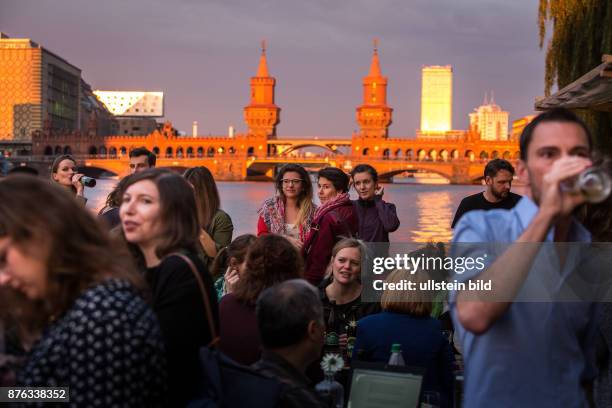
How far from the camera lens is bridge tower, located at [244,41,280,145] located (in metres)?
95.2

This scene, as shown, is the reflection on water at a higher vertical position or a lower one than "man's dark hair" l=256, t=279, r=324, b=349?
lower

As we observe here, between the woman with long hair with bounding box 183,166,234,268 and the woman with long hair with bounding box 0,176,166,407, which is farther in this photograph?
the woman with long hair with bounding box 183,166,234,268

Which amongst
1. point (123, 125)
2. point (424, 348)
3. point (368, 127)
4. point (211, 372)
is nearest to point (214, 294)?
point (211, 372)

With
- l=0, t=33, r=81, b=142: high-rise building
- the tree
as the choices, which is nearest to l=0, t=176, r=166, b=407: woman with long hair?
the tree

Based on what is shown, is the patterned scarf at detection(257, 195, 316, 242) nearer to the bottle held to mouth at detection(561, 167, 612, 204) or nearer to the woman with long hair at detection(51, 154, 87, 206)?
the woman with long hair at detection(51, 154, 87, 206)

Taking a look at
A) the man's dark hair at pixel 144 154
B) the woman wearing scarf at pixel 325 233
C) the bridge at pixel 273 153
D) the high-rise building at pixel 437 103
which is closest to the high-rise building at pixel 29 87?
the bridge at pixel 273 153

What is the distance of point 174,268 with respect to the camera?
203 cm

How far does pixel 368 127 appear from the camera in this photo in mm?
92375

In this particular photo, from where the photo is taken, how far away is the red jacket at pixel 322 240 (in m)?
4.52

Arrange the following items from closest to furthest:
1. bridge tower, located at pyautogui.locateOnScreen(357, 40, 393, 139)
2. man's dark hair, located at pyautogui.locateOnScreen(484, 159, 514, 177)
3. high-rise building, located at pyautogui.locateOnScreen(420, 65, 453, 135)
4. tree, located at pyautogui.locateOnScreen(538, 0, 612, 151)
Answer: man's dark hair, located at pyautogui.locateOnScreen(484, 159, 514, 177) < tree, located at pyautogui.locateOnScreen(538, 0, 612, 151) < bridge tower, located at pyautogui.locateOnScreen(357, 40, 393, 139) < high-rise building, located at pyautogui.locateOnScreen(420, 65, 453, 135)

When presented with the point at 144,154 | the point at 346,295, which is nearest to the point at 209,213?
the point at 346,295

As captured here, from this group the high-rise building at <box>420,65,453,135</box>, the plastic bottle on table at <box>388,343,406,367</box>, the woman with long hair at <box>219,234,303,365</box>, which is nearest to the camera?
the plastic bottle on table at <box>388,343,406,367</box>

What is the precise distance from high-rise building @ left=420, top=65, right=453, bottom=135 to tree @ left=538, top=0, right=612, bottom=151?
166 m

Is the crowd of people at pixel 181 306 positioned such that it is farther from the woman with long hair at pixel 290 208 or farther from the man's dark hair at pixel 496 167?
the man's dark hair at pixel 496 167
